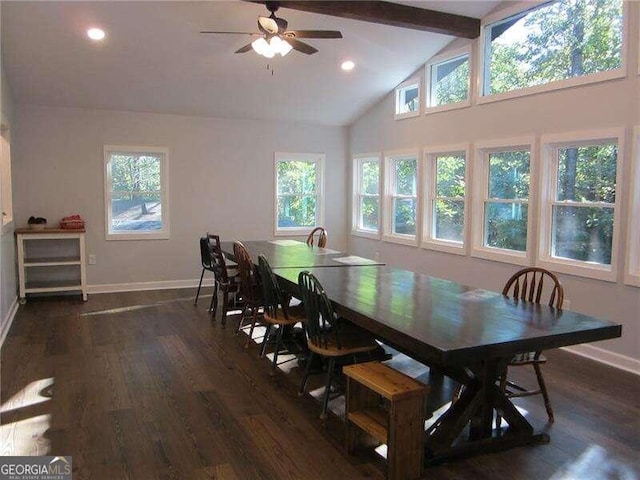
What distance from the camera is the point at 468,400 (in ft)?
8.91

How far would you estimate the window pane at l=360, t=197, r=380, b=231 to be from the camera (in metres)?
7.68

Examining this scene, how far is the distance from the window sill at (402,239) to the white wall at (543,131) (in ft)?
0.23

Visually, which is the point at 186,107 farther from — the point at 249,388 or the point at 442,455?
the point at 442,455

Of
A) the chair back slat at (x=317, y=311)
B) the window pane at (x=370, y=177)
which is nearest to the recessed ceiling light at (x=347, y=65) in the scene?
the window pane at (x=370, y=177)

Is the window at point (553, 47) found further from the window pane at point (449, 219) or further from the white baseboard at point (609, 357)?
the white baseboard at point (609, 357)

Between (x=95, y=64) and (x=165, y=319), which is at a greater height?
(x=95, y=64)

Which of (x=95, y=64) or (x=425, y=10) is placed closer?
(x=425, y=10)

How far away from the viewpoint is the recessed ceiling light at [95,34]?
480 cm

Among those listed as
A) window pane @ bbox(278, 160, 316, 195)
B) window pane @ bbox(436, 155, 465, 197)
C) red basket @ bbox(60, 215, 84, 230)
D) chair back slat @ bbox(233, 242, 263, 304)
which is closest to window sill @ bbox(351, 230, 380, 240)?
window pane @ bbox(278, 160, 316, 195)

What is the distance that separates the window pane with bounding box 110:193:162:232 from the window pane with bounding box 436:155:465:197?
3.73m

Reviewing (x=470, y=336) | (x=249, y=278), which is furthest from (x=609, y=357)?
(x=249, y=278)

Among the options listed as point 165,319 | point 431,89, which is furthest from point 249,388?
point 431,89

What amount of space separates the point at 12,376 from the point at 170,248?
3.47 m

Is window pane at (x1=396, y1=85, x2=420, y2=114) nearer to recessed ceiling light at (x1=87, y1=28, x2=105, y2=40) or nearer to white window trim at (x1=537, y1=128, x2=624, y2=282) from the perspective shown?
white window trim at (x1=537, y1=128, x2=624, y2=282)
